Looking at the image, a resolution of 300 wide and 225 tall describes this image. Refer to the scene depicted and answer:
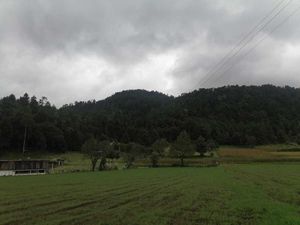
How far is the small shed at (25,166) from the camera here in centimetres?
12794

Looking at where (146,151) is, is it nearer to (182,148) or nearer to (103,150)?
(182,148)

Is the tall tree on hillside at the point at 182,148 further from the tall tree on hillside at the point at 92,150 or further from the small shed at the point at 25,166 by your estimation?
the small shed at the point at 25,166

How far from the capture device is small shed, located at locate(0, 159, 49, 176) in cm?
12794

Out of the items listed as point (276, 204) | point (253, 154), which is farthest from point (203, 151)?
point (276, 204)

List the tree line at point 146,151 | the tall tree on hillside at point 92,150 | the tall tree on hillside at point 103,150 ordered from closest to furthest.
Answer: the tall tree on hillside at point 103,150, the tree line at point 146,151, the tall tree on hillside at point 92,150

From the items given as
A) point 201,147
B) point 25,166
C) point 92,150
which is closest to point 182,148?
point 201,147

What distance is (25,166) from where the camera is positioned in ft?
431

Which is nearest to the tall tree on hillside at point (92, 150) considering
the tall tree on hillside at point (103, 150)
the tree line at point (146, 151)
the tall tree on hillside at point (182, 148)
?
the tree line at point (146, 151)

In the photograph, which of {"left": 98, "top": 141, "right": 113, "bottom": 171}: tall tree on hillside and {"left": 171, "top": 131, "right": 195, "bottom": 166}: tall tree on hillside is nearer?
{"left": 98, "top": 141, "right": 113, "bottom": 171}: tall tree on hillside

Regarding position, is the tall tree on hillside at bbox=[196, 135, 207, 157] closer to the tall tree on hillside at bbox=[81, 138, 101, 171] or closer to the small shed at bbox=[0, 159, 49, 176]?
the tall tree on hillside at bbox=[81, 138, 101, 171]

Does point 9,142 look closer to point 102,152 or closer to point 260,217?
point 102,152

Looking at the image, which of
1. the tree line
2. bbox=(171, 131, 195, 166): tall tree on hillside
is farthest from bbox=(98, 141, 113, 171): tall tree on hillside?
bbox=(171, 131, 195, 166): tall tree on hillside

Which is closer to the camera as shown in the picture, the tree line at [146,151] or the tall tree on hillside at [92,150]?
the tree line at [146,151]

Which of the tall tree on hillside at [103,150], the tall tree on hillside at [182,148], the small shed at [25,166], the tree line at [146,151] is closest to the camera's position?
the tall tree on hillside at [103,150]
